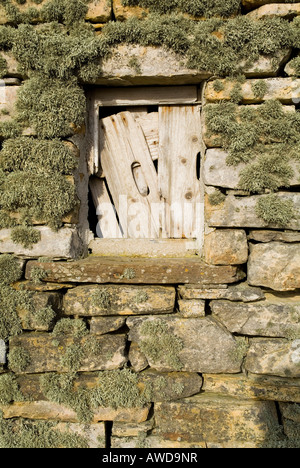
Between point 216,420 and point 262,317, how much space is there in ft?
2.72

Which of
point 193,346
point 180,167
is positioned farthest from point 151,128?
point 193,346

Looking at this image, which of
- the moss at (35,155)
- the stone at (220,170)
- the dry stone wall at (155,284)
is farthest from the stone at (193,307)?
the moss at (35,155)

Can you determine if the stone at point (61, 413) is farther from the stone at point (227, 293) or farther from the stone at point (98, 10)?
the stone at point (98, 10)

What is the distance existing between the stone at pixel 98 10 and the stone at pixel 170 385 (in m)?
2.70

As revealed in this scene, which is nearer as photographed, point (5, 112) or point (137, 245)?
point (5, 112)

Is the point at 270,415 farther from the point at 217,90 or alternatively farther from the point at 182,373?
the point at 217,90

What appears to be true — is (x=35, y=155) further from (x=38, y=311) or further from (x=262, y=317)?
(x=262, y=317)

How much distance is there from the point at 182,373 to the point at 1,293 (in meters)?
1.48

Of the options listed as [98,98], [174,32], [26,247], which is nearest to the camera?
[174,32]

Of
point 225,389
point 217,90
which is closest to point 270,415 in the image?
point 225,389

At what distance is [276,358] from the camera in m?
2.28

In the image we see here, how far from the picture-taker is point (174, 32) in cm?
219

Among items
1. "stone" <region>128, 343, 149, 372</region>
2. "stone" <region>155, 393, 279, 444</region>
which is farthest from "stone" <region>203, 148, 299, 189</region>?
"stone" <region>155, 393, 279, 444</region>

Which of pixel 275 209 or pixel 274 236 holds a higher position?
pixel 275 209
